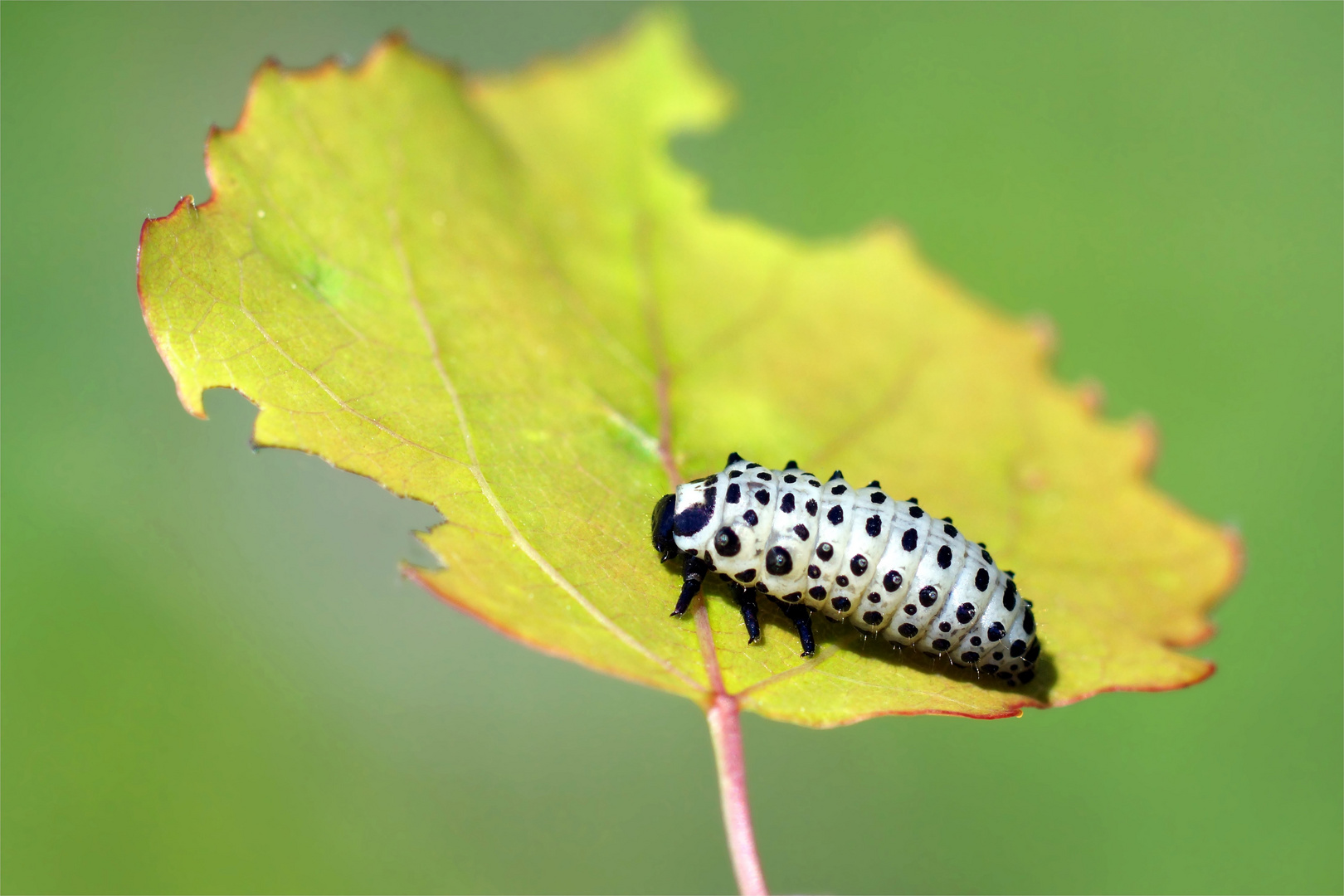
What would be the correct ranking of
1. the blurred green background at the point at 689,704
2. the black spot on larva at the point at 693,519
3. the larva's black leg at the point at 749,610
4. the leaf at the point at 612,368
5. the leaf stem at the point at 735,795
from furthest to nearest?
the blurred green background at the point at 689,704
the black spot on larva at the point at 693,519
the larva's black leg at the point at 749,610
the leaf at the point at 612,368
the leaf stem at the point at 735,795

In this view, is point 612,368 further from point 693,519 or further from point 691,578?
point 691,578

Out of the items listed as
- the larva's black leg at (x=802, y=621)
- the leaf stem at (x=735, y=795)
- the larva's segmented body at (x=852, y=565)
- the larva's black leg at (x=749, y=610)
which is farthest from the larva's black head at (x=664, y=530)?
the leaf stem at (x=735, y=795)

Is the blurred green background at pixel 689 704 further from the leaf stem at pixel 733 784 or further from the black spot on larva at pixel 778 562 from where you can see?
the leaf stem at pixel 733 784

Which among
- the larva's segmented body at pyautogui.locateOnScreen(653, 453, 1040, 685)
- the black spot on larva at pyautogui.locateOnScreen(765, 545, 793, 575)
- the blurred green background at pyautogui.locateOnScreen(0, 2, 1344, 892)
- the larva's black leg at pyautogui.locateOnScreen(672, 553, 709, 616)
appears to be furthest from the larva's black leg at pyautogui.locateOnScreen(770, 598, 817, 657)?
the blurred green background at pyautogui.locateOnScreen(0, 2, 1344, 892)

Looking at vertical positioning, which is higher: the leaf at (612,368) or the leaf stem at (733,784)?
the leaf at (612,368)

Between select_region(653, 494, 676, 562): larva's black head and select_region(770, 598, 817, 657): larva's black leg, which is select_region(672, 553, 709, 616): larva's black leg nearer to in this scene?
select_region(653, 494, 676, 562): larva's black head

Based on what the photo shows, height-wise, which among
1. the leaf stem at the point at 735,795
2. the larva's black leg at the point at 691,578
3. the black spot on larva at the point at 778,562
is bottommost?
the leaf stem at the point at 735,795
